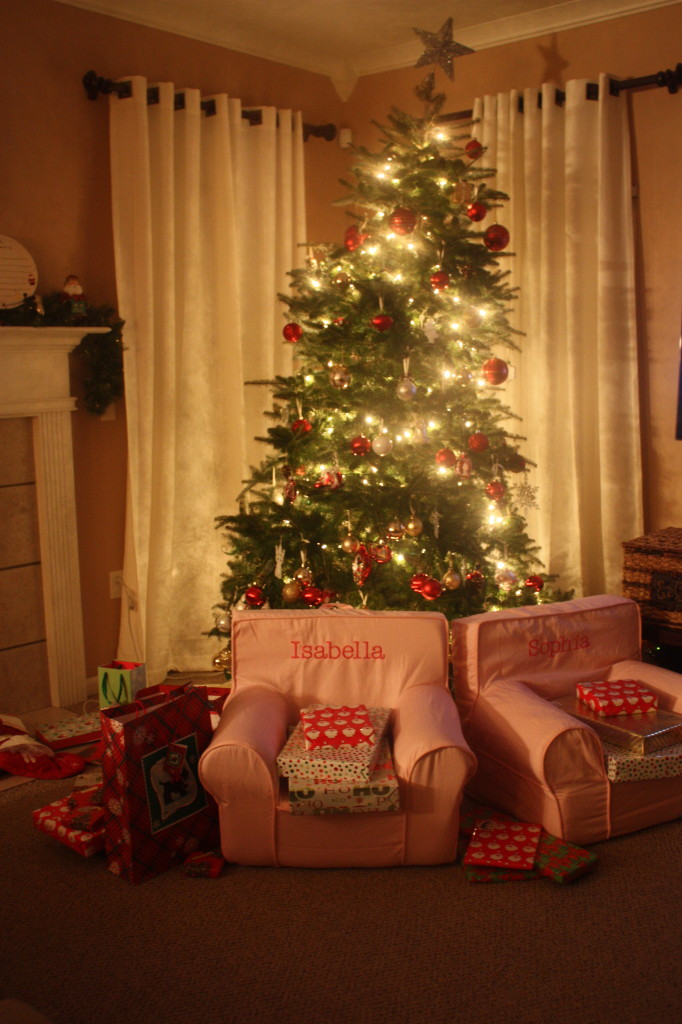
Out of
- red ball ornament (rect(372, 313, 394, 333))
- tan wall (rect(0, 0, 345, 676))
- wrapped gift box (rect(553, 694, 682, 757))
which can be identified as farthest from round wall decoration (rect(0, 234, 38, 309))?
wrapped gift box (rect(553, 694, 682, 757))

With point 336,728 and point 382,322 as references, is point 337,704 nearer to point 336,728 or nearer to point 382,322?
point 336,728

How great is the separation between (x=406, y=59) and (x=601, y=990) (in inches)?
171

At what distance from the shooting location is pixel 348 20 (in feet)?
14.2

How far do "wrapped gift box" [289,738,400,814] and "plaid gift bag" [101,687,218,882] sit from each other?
413mm

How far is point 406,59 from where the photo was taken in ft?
15.6

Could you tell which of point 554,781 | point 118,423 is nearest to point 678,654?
point 554,781

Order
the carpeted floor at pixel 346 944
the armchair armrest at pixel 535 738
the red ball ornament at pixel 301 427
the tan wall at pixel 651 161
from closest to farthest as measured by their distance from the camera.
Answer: the carpeted floor at pixel 346 944, the armchair armrest at pixel 535 738, the red ball ornament at pixel 301 427, the tan wall at pixel 651 161

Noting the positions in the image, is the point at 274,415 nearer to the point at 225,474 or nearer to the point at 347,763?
the point at 225,474

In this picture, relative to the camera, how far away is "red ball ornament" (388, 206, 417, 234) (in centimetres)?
324

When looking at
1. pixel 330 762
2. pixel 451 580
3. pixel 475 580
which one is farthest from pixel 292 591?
pixel 330 762

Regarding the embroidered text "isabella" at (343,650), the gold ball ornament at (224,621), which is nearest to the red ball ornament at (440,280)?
the embroidered text "isabella" at (343,650)

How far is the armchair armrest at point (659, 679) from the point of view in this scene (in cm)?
310

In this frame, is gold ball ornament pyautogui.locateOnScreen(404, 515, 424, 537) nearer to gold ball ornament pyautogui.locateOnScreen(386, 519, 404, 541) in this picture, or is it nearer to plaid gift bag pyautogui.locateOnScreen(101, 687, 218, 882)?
gold ball ornament pyautogui.locateOnScreen(386, 519, 404, 541)

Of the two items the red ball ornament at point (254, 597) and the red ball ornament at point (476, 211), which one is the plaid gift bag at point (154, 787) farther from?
the red ball ornament at point (476, 211)
